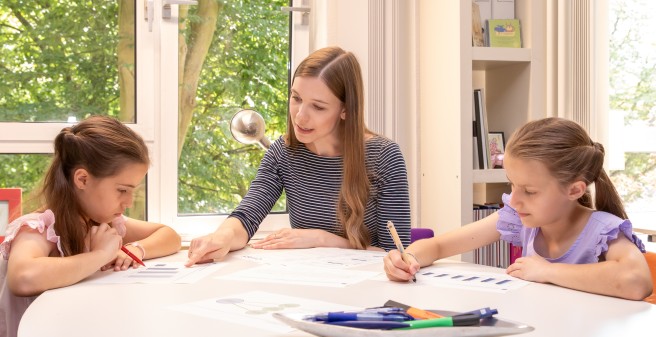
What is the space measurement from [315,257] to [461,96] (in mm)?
1168

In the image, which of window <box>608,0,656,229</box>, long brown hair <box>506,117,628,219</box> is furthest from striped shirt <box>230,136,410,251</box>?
window <box>608,0,656,229</box>

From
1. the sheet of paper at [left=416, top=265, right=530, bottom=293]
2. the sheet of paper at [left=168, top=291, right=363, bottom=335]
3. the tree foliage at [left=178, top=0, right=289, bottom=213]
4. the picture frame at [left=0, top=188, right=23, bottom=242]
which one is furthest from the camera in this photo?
the tree foliage at [left=178, top=0, right=289, bottom=213]

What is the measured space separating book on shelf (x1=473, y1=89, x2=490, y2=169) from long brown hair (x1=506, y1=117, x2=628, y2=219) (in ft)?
3.62

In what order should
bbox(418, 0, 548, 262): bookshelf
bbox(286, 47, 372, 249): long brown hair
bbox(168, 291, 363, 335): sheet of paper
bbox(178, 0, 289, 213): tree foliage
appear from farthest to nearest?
bbox(178, 0, 289, 213): tree foliage → bbox(418, 0, 548, 262): bookshelf → bbox(286, 47, 372, 249): long brown hair → bbox(168, 291, 363, 335): sheet of paper

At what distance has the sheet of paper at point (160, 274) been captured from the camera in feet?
4.74

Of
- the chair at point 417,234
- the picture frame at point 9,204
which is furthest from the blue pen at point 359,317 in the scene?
the picture frame at point 9,204

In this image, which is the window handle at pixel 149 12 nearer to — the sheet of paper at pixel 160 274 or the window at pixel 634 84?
the sheet of paper at pixel 160 274

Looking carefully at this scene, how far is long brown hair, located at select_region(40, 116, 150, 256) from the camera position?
1.64 metres

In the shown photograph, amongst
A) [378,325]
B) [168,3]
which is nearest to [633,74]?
[168,3]

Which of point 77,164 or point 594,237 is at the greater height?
point 77,164

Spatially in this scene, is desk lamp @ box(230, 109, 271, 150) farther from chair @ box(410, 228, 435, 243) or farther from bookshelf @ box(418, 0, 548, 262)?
bookshelf @ box(418, 0, 548, 262)

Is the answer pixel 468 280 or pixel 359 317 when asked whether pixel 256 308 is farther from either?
pixel 468 280

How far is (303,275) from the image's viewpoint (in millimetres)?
1484

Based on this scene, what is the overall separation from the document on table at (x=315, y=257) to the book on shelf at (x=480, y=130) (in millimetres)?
1025
